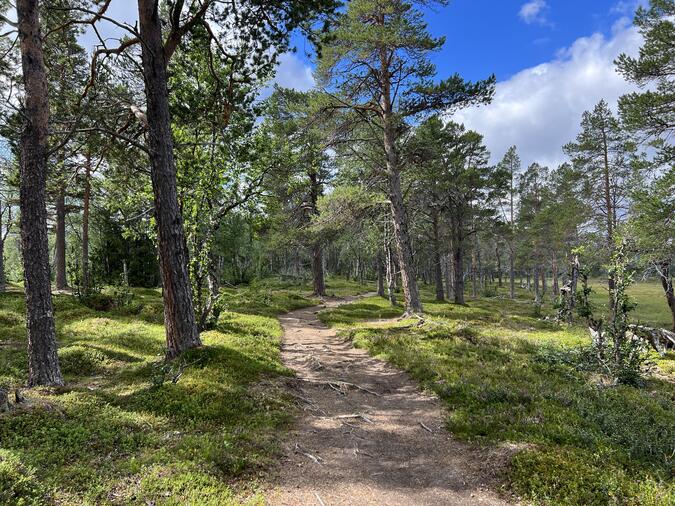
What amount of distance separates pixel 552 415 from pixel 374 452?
126 inches

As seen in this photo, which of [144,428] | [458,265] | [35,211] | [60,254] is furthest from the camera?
[458,265]

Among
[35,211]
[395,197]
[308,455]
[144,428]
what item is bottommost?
[308,455]

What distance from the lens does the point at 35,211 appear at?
679 cm

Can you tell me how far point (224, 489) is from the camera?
13.5 feet

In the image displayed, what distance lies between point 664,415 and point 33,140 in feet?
42.5

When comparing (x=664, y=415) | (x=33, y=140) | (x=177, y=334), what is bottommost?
(x=664, y=415)

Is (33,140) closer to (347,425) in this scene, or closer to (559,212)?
(347,425)

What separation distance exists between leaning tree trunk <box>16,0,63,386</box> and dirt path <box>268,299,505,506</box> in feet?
16.4

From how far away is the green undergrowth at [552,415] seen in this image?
4285mm

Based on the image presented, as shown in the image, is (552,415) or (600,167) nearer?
(552,415)

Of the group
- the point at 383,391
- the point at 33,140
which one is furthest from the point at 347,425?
the point at 33,140

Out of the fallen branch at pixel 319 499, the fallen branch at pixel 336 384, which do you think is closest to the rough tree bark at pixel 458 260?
the fallen branch at pixel 336 384

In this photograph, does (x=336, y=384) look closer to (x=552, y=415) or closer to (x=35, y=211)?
(x=552, y=415)

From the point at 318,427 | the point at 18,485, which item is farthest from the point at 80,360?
the point at 318,427
